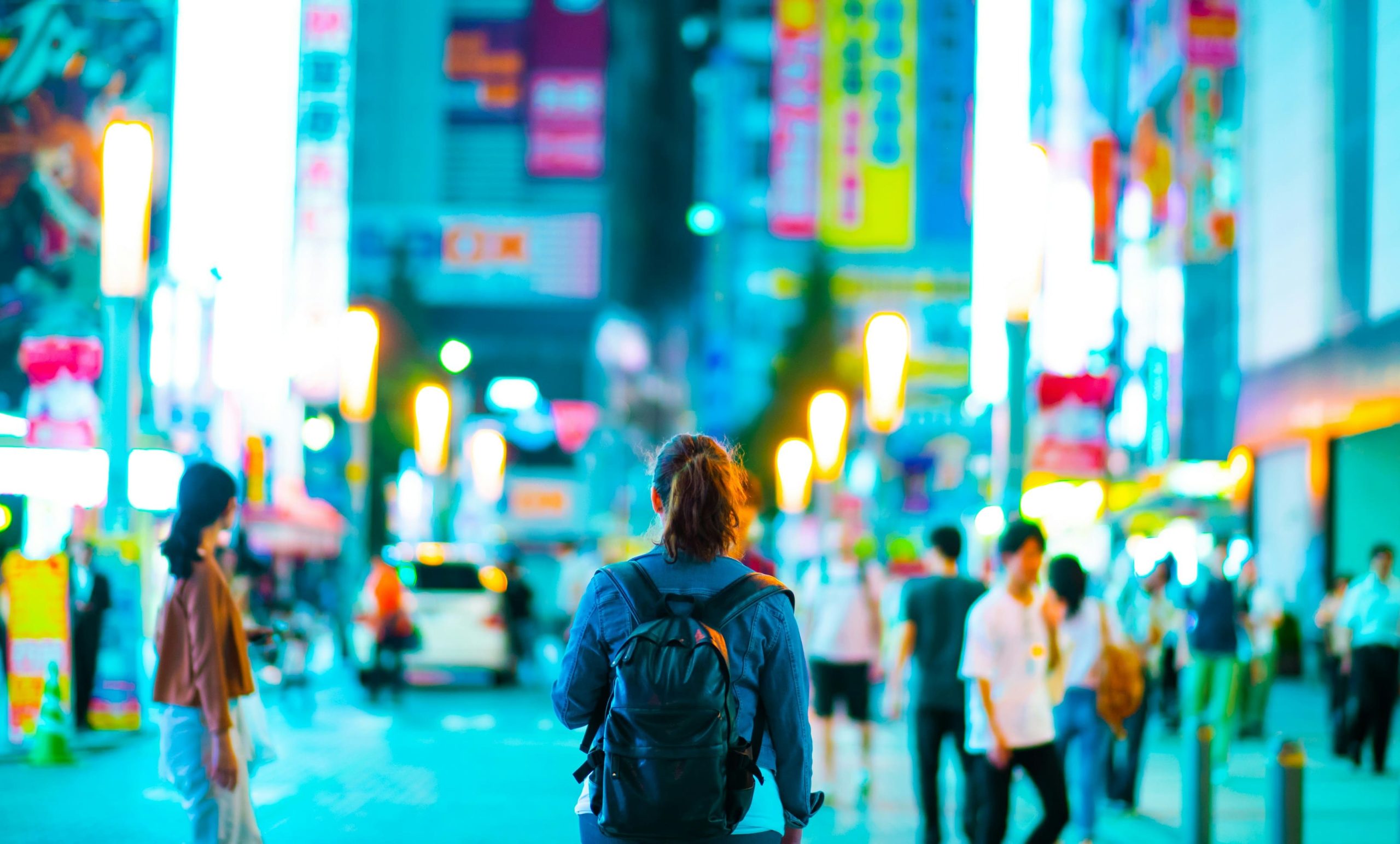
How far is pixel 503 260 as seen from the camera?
73.6 m

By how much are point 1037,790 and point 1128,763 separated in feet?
14.6

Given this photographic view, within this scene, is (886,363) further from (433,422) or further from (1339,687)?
(433,422)

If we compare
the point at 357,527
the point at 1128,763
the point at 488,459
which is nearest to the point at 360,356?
the point at 357,527

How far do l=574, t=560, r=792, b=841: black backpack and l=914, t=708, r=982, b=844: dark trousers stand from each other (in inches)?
205

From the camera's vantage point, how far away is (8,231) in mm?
32469

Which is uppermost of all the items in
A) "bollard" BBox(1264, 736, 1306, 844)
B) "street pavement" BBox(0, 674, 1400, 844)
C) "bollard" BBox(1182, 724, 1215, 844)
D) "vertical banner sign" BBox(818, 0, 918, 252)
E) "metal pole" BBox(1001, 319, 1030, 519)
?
"vertical banner sign" BBox(818, 0, 918, 252)

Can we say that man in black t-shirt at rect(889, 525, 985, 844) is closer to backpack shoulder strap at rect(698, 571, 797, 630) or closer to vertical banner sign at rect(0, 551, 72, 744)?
backpack shoulder strap at rect(698, 571, 797, 630)

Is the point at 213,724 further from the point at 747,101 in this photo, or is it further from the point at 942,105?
the point at 747,101

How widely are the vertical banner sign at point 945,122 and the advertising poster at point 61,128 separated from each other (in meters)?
50.1

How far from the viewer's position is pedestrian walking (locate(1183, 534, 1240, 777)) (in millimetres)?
13023

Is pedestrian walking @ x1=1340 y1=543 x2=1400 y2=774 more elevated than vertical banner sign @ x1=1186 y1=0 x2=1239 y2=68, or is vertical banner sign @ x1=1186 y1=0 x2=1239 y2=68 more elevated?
vertical banner sign @ x1=1186 y1=0 x2=1239 y2=68

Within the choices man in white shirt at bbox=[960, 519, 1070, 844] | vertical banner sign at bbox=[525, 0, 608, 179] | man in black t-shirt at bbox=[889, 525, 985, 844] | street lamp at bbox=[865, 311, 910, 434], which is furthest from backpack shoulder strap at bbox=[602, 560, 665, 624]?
vertical banner sign at bbox=[525, 0, 608, 179]

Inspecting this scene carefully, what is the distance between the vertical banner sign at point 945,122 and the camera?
258 feet

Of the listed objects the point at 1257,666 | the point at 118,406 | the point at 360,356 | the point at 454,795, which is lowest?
the point at 454,795
